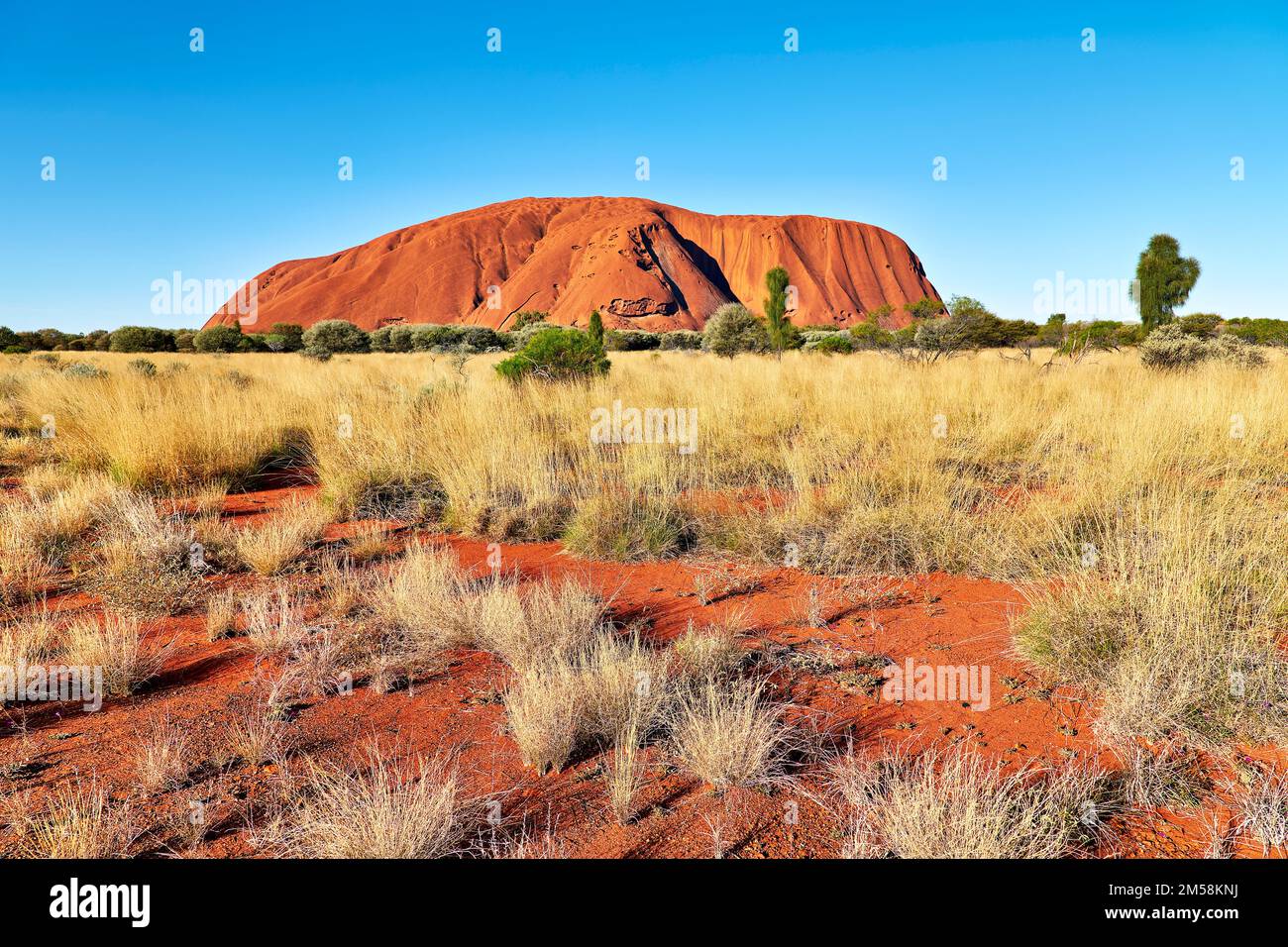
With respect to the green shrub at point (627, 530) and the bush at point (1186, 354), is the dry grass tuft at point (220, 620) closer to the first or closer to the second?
the green shrub at point (627, 530)

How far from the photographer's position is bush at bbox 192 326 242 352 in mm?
36438

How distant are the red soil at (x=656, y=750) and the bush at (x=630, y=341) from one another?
30.9 m

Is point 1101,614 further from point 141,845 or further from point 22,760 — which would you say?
point 22,760

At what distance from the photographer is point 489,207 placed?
4744 inches

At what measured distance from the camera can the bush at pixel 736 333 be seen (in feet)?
84.8

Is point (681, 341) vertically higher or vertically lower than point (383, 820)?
higher

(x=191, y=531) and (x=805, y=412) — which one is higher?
(x=805, y=412)

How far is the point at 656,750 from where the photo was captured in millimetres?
2486

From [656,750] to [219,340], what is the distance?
42.9 metres

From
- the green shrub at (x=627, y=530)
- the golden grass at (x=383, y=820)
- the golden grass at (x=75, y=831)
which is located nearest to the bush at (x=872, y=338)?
the green shrub at (x=627, y=530)

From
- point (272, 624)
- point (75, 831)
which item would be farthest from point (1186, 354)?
point (75, 831)

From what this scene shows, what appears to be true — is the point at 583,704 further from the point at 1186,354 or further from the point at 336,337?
the point at 336,337
